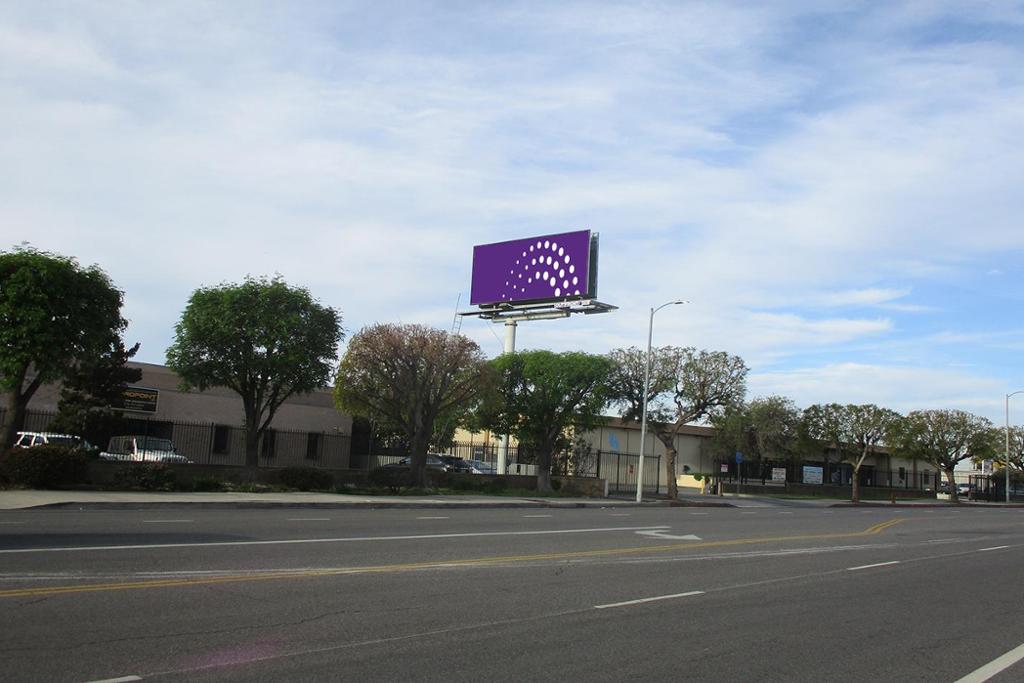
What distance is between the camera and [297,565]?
41.9 ft

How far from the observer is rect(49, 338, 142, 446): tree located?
39094 mm

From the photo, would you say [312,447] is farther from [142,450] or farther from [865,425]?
[865,425]

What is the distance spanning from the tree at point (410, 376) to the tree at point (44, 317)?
30.0 feet

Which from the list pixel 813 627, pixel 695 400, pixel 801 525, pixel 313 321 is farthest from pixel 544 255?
pixel 813 627

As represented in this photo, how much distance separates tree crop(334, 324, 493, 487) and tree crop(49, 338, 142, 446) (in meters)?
12.0

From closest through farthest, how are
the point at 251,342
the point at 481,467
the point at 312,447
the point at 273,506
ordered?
the point at 273,506
the point at 251,342
the point at 312,447
the point at 481,467

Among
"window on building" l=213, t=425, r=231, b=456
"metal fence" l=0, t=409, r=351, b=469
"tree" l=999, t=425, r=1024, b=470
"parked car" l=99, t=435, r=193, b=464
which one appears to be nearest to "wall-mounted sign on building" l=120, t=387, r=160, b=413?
"metal fence" l=0, t=409, r=351, b=469

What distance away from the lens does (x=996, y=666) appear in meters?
8.63

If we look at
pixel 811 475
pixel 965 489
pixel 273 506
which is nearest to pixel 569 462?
pixel 273 506

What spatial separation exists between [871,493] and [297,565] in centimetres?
6344

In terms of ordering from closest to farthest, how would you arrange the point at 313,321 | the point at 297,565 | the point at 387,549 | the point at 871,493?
the point at 297,565, the point at 387,549, the point at 313,321, the point at 871,493

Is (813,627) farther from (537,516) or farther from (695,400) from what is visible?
(695,400)

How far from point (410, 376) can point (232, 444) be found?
50.8 feet

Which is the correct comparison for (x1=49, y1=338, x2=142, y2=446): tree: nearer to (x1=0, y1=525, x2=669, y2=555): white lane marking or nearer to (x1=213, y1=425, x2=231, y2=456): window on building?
(x1=213, y1=425, x2=231, y2=456): window on building
